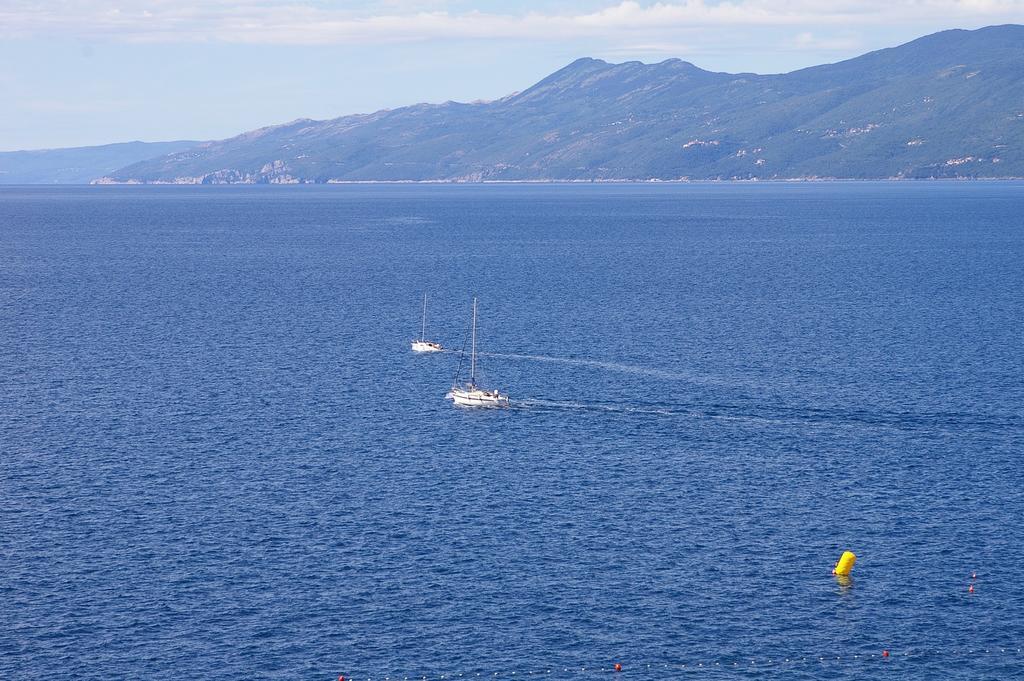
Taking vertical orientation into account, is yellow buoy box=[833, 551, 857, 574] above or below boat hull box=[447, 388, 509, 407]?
below

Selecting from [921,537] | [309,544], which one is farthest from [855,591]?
[309,544]

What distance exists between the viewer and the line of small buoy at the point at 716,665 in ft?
263

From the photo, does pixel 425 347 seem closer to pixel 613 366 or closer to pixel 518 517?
pixel 613 366

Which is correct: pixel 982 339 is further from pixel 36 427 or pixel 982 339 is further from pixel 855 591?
pixel 36 427

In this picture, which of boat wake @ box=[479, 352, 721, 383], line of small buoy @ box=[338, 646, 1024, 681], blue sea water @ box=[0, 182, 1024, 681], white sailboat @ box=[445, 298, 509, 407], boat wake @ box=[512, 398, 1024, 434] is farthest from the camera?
boat wake @ box=[479, 352, 721, 383]

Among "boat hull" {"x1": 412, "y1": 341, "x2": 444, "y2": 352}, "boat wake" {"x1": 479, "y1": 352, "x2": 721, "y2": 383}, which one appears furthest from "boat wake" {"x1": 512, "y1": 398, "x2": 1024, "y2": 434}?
"boat hull" {"x1": 412, "y1": 341, "x2": 444, "y2": 352}

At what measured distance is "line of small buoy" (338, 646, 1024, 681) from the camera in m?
80.3

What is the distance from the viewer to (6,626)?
8662cm

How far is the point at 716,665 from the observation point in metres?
81.4

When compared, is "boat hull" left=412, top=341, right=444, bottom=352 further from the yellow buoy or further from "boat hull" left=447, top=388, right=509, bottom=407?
the yellow buoy

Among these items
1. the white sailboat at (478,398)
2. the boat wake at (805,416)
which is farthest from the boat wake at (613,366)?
the white sailboat at (478,398)

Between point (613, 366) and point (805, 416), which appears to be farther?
point (613, 366)

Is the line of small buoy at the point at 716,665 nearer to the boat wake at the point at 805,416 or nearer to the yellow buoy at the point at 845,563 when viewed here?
the yellow buoy at the point at 845,563

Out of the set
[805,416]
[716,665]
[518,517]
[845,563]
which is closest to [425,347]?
[805,416]
